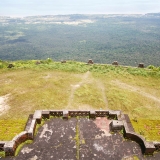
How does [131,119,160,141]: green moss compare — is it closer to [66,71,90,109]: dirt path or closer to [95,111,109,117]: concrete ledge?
[95,111,109,117]: concrete ledge

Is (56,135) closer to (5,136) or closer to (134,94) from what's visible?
(5,136)

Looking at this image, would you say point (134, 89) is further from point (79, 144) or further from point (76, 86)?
point (79, 144)

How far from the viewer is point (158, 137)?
16.3m

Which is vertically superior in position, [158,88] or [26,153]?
[26,153]

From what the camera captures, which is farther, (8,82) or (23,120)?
(8,82)

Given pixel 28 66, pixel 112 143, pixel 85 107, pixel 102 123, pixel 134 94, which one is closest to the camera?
pixel 112 143

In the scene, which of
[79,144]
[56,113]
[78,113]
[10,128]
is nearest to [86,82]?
[78,113]

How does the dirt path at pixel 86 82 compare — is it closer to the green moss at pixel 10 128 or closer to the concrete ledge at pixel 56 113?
the concrete ledge at pixel 56 113

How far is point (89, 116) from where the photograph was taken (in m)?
16.5

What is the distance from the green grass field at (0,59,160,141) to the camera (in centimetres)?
1928

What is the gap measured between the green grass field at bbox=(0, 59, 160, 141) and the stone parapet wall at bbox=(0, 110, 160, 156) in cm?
267

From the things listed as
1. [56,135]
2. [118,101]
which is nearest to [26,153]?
[56,135]

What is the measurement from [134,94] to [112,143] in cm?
1168

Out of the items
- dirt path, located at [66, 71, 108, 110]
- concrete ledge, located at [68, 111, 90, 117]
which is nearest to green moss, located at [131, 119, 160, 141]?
dirt path, located at [66, 71, 108, 110]
